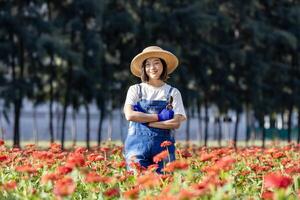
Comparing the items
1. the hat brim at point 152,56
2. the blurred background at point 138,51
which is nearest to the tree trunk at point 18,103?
the blurred background at point 138,51

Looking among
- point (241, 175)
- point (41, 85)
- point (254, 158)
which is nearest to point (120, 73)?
point (41, 85)

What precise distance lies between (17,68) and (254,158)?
18.6m

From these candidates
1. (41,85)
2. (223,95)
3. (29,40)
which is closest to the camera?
(29,40)

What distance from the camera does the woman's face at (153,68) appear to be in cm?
593

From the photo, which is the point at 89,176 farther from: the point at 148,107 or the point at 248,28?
the point at 248,28

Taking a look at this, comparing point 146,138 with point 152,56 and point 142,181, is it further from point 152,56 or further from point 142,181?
point 142,181

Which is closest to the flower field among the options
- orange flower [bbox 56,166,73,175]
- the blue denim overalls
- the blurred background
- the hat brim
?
orange flower [bbox 56,166,73,175]

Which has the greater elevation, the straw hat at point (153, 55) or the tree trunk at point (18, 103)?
the straw hat at point (153, 55)

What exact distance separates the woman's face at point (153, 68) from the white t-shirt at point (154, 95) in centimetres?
10

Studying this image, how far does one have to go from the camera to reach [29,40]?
20.8 m

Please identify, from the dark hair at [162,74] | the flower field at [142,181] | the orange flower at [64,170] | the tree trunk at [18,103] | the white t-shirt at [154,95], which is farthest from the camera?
the tree trunk at [18,103]

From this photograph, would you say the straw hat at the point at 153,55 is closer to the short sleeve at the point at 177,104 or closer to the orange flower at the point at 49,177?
the short sleeve at the point at 177,104

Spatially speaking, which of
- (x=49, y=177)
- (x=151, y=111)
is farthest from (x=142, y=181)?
(x=151, y=111)

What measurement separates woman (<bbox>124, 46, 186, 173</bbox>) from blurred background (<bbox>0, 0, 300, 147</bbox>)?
567 inches
